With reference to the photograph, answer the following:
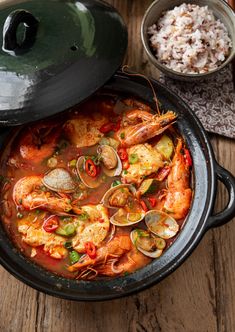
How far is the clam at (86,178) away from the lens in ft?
8.87

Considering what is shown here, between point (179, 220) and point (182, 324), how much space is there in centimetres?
53

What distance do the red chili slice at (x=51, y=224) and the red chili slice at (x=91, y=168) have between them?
27 cm

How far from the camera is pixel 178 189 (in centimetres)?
263

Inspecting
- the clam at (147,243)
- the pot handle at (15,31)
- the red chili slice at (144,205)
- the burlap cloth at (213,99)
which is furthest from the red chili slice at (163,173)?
the pot handle at (15,31)

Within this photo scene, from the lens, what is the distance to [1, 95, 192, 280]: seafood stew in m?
2.57

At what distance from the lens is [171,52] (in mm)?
2990

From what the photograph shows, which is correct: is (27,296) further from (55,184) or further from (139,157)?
(139,157)

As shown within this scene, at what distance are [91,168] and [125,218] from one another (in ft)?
0.99

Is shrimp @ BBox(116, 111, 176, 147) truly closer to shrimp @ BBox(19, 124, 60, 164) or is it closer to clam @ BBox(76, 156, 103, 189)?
clam @ BBox(76, 156, 103, 189)

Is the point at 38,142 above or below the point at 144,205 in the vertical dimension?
above

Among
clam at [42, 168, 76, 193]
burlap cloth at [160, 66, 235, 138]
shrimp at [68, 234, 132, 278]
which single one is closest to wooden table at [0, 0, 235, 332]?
shrimp at [68, 234, 132, 278]

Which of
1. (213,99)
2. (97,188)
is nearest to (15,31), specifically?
(97,188)

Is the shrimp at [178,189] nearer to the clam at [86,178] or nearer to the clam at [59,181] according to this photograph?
the clam at [86,178]

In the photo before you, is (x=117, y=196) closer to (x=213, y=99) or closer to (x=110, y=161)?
(x=110, y=161)
